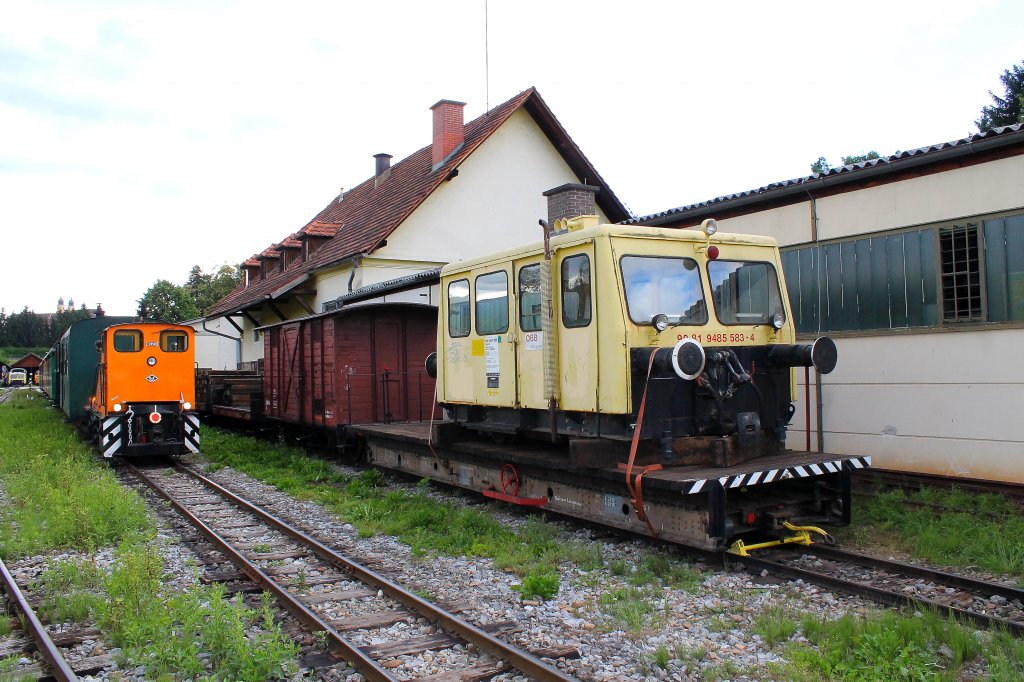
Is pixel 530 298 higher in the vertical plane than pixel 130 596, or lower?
higher

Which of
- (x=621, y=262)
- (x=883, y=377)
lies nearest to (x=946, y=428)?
(x=883, y=377)

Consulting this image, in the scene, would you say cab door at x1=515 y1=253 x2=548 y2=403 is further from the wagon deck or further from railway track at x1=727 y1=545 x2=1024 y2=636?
railway track at x1=727 y1=545 x2=1024 y2=636

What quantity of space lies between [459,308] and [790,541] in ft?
15.2

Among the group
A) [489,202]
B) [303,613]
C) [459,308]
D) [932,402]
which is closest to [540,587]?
[303,613]

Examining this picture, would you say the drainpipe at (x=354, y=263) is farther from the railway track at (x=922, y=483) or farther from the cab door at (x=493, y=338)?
the railway track at (x=922, y=483)

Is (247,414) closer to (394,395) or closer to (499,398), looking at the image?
(394,395)

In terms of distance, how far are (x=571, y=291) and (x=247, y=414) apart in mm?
12862

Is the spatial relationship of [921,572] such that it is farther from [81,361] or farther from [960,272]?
[81,361]

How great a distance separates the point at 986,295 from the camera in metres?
8.71

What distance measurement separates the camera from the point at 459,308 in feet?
31.8

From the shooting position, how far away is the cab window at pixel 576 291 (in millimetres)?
7516

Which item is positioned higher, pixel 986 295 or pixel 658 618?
pixel 986 295

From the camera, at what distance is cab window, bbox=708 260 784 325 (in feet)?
25.4

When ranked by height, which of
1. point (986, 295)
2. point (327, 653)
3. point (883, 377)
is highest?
point (986, 295)
